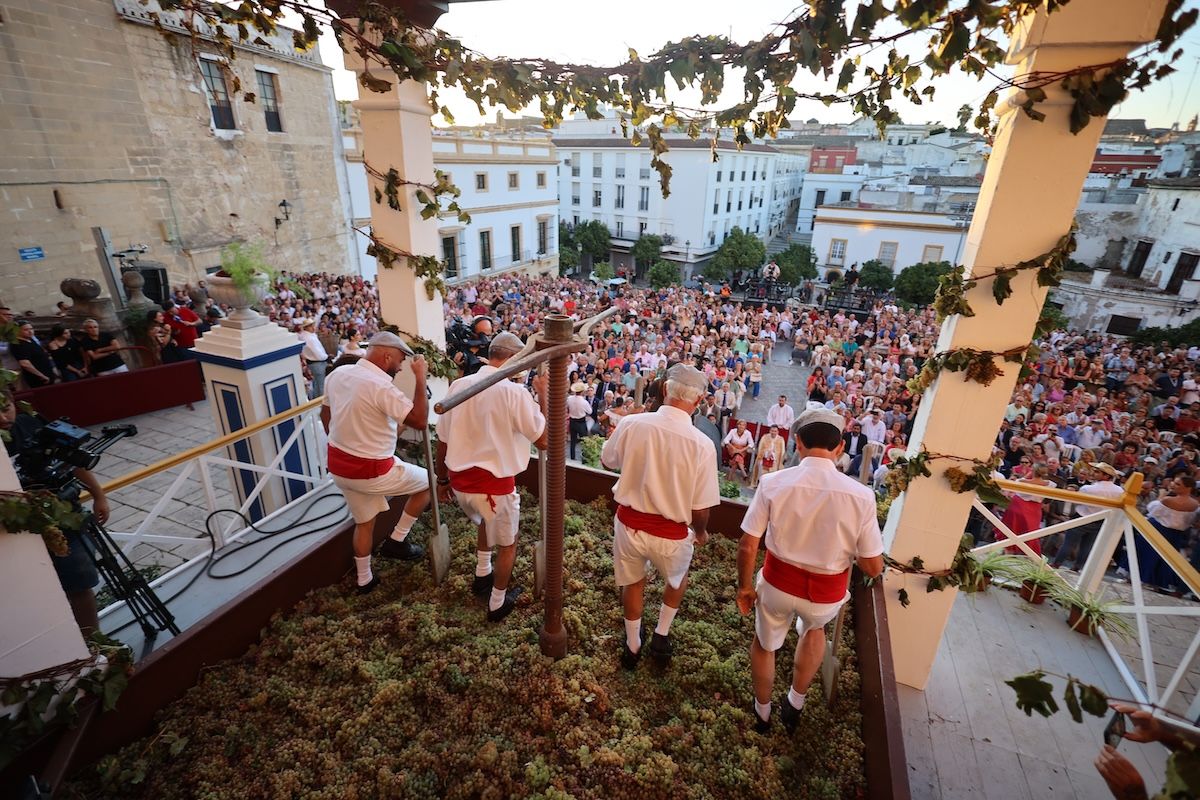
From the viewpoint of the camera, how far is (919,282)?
25.0m

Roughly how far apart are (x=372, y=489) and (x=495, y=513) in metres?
0.78

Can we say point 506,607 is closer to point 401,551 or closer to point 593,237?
point 401,551

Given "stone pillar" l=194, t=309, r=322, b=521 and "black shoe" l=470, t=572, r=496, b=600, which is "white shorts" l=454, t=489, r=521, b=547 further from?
"stone pillar" l=194, t=309, r=322, b=521

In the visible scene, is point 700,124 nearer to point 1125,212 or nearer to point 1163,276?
point 1163,276

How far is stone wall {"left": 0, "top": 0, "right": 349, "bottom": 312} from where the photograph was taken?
1078cm

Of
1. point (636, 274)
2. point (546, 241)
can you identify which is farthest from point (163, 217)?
point (636, 274)

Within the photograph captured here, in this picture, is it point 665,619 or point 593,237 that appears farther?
point 593,237

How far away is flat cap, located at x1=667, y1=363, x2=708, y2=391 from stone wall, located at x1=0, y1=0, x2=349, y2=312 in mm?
14631

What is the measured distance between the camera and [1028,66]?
2.37 meters

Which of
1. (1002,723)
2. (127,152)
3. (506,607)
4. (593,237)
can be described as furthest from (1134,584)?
(593,237)

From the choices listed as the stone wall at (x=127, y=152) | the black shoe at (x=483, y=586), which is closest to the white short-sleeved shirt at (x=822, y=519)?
the black shoe at (x=483, y=586)

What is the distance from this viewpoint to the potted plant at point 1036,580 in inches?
160

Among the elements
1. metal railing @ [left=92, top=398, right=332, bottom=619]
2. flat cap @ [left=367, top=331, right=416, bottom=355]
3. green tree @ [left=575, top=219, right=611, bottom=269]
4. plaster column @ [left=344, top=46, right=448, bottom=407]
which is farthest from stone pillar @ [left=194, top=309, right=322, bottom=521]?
green tree @ [left=575, top=219, right=611, bottom=269]

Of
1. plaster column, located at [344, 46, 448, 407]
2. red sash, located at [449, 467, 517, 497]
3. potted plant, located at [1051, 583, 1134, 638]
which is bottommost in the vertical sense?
potted plant, located at [1051, 583, 1134, 638]
